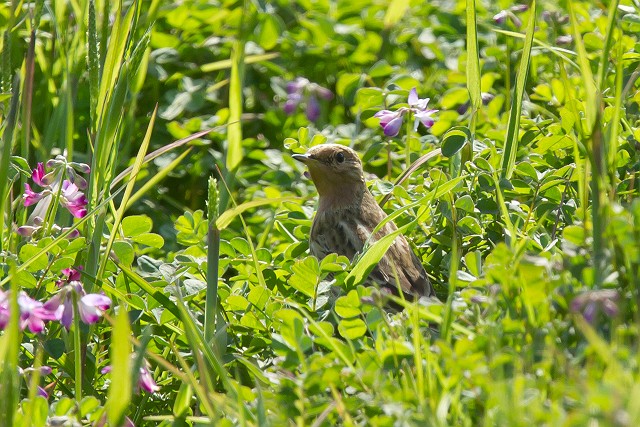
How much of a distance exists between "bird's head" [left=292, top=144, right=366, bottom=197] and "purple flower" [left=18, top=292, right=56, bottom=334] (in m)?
1.77

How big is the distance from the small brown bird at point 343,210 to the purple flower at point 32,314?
4.71ft

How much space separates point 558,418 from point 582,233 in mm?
836

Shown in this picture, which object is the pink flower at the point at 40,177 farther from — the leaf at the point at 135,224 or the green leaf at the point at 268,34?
the green leaf at the point at 268,34

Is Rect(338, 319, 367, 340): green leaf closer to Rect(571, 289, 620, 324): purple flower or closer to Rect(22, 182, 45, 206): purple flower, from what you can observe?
Rect(571, 289, 620, 324): purple flower

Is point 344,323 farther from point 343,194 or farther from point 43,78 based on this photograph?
point 43,78

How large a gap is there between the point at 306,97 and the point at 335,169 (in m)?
1.19

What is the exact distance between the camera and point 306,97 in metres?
5.84

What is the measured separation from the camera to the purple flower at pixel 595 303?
8.25 feet

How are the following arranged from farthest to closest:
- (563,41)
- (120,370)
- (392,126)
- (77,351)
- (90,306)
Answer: (563,41) < (392,126) < (77,351) < (90,306) < (120,370)

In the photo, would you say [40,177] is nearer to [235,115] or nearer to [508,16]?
[235,115]

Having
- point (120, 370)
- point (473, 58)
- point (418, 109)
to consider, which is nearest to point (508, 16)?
point (418, 109)

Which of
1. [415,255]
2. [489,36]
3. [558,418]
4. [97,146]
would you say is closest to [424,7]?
[489,36]

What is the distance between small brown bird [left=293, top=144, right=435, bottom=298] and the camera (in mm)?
4379

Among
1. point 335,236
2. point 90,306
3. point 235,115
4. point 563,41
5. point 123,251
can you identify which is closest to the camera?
point 90,306
